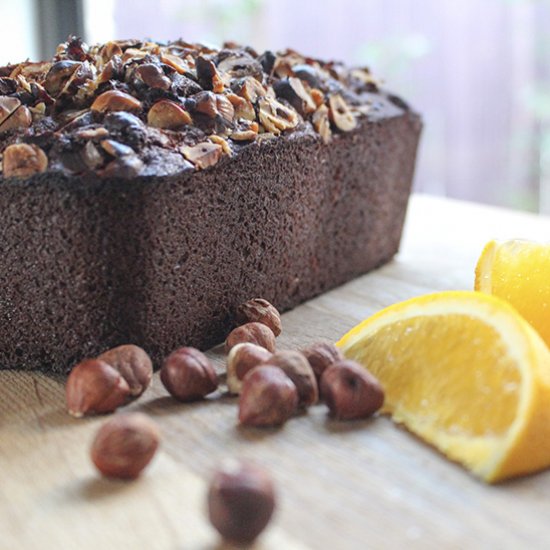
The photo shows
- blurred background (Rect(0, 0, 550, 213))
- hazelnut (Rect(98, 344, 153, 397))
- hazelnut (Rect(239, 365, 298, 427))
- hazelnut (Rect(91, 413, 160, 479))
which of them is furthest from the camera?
blurred background (Rect(0, 0, 550, 213))

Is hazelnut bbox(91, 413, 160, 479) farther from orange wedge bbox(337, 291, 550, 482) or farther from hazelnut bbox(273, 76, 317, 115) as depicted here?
hazelnut bbox(273, 76, 317, 115)

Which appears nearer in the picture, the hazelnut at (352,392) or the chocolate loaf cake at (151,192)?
the hazelnut at (352,392)

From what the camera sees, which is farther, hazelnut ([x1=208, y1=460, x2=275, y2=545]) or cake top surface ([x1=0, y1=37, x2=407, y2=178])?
cake top surface ([x1=0, y1=37, x2=407, y2=178])

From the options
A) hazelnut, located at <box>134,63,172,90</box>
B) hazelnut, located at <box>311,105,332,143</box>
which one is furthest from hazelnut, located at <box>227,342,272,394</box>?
hazelnut, located at <box>311,105,332,143</box>

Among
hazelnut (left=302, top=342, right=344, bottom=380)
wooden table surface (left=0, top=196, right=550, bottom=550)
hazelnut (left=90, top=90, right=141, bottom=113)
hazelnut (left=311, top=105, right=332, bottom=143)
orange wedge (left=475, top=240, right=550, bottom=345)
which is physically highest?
hazelnut (left=90, top=90, right=141, bottom=113)

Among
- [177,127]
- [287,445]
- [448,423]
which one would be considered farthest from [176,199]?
[448,423]

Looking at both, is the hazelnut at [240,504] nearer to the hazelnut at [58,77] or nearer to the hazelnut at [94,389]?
the hazelnut at [94,389]

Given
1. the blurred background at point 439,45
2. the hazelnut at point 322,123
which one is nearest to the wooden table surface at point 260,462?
the hazelnut at point 322,123

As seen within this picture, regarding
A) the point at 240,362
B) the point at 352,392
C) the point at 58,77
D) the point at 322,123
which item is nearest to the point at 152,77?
the point at 58,77
